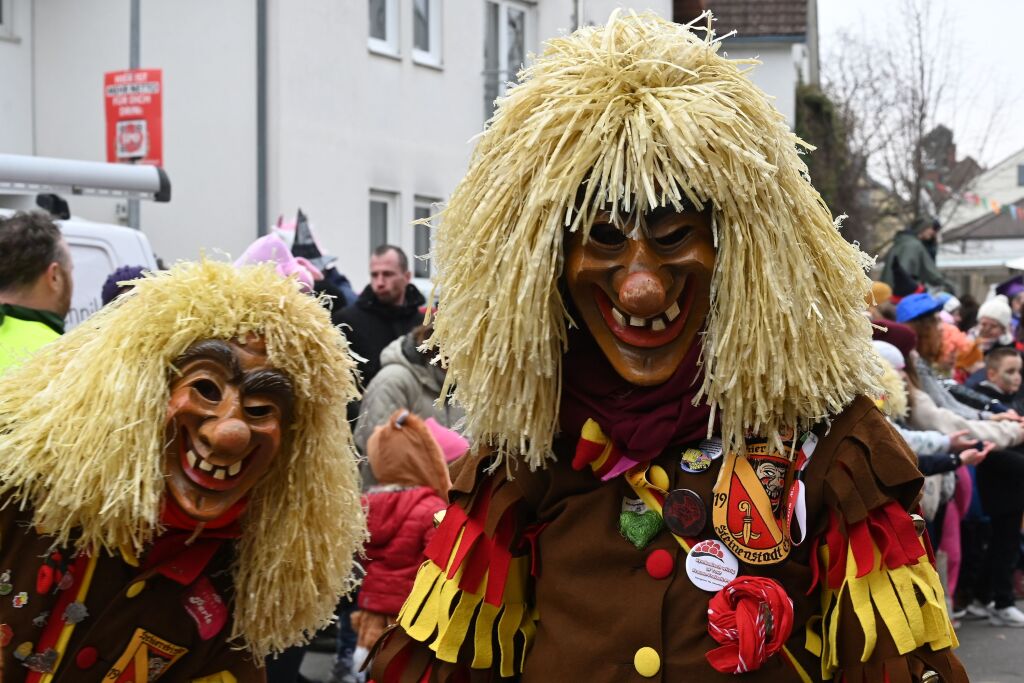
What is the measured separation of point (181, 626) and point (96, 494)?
41 cm

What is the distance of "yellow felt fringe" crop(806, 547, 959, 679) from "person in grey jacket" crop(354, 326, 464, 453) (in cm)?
329

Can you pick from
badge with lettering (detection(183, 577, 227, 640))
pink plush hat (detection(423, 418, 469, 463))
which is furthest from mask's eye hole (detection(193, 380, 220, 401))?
pink plush hat (detection(423, 418, 469, 463))

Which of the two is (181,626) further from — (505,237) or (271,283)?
(505,237)

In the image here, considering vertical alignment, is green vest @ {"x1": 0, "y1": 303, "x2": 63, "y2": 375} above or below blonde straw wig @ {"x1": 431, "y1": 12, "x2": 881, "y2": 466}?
below

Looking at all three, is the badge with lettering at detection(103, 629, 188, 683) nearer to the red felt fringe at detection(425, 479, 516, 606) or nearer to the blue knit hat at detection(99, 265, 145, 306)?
the red felt fringe at detection(425, 479, 516, 606)

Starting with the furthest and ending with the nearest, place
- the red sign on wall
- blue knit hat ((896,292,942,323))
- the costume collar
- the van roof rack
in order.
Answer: the red sign on wall, blue knit hat ((896,292,942,323)), the van roof rack, the costume collar

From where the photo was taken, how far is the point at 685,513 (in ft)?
8.11

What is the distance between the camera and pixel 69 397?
2969mm

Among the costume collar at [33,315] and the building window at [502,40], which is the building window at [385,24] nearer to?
the building window at [502,40]

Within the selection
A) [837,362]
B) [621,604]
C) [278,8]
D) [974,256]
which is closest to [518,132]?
[837,362]

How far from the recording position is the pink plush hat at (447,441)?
5141mm

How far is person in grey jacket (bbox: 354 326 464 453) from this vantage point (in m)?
5.56

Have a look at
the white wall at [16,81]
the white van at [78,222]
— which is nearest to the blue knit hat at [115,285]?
the white van at [78,222]

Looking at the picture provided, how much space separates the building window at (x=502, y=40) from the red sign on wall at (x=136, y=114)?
6.21m
